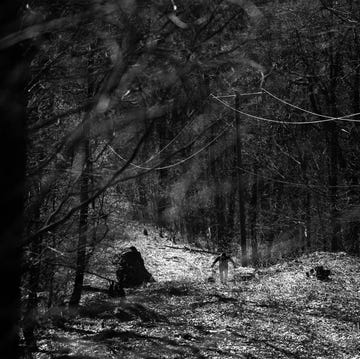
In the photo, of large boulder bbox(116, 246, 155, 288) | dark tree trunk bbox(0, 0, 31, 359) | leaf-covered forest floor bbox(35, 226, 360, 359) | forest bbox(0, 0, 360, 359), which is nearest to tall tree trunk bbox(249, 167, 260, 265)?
forest bbox(0, 0, 360, 359)

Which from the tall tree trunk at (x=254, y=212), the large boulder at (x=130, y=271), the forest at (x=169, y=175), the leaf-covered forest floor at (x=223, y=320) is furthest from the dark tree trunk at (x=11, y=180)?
the tall tree trunk at (x=254, y=212)

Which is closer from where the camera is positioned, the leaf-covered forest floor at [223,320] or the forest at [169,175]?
the forest at [169,175]

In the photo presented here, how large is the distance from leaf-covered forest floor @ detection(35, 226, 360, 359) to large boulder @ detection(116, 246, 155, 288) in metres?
0.66

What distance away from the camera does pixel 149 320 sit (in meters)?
11.1

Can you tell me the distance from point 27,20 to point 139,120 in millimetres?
693

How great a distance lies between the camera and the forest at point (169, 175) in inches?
104

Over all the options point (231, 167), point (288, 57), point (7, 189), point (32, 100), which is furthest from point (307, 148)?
point (7, 189)

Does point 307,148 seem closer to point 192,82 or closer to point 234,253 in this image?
point 234,253

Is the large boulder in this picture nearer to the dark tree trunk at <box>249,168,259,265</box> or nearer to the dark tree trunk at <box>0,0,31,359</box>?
the dark tree trunk at <box>249,168,259,265</box>

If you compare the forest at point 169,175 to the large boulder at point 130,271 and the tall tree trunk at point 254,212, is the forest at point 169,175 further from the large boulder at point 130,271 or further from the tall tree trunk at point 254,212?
the tall tree trunk at point 254,212

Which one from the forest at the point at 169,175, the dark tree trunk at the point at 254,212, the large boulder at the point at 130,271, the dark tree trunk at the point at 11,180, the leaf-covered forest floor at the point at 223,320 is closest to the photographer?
the forest at the point at 169,175

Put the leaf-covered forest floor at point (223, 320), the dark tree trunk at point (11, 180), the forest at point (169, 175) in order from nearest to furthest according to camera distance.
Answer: the forest at point (169, 175), the dark tree trunk at point (11, 180), the leaf-covered forest floor at point (223, 320)

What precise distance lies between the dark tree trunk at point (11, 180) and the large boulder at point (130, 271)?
1334cm

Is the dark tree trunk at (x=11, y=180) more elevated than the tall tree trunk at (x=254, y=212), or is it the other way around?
the tall tree trunk at (x=254, y=212)
